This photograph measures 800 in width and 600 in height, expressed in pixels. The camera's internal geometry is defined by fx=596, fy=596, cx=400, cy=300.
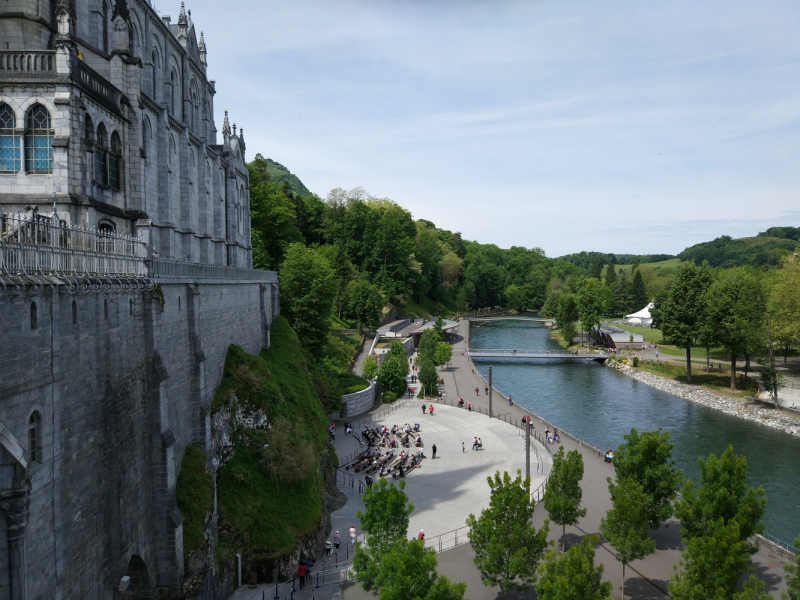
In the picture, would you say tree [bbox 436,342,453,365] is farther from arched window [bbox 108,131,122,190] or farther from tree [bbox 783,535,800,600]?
tree [bbox 783,535,800,600]

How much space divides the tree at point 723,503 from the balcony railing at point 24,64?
26.3 meters

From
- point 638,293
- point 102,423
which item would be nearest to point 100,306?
point 102,423

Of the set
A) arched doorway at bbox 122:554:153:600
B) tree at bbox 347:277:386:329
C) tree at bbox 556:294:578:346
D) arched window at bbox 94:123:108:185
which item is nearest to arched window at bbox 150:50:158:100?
arched window at bbox 94:123:108:185

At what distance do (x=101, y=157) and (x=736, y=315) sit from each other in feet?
174

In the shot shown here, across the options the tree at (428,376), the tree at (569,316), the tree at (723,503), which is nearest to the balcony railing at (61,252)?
the tree at (723,503)

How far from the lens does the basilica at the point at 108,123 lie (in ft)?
66.4

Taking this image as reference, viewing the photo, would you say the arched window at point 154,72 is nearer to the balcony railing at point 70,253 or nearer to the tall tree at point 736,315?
the balcony railing at point 70,253

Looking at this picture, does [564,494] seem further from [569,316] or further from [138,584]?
[569,316]

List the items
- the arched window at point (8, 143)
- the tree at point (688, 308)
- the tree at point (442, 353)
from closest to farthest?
the arched window at point (8, 143) → the tree at point (688, 308) → the tree at point (442, 353)

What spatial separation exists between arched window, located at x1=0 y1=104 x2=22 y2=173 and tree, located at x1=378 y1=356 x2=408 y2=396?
34805 mm

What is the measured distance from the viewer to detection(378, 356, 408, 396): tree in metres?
51.4

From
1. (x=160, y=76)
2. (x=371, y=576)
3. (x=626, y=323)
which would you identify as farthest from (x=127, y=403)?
(x=626, y=323)

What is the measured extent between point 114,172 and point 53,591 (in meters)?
17.7

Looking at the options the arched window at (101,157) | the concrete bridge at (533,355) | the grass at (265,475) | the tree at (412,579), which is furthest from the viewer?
the concrete bridge at (533,355)
